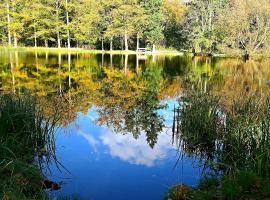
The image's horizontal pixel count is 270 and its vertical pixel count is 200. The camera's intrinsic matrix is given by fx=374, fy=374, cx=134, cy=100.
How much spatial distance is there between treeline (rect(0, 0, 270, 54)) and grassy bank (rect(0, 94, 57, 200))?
36.6 metres

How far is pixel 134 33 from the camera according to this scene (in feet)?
169

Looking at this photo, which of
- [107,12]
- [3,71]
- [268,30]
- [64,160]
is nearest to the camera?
[64,160]

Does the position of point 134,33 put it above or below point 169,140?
above

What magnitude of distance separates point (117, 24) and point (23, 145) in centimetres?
4194

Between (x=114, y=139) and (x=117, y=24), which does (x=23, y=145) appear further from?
(x=117, y=24)

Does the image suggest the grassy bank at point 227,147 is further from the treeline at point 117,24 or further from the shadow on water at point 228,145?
the treeline at point 117,24

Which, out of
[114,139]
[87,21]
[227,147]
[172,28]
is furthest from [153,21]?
[227,147]

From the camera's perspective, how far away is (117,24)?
47719 millimetres

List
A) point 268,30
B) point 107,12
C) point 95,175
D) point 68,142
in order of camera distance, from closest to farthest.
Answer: point 95,175, point 68,142, point 268,30, point 107,12

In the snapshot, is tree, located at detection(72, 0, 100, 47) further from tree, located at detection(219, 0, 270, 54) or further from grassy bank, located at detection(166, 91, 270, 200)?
grassy bank, located at detection(166, 91, 270, 200)

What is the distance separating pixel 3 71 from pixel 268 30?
29.4 meters

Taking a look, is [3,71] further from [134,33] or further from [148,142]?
[134,33]

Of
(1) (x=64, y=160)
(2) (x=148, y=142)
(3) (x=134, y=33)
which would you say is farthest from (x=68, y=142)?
(3) (x=134, y=33)

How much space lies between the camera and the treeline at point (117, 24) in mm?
42750
